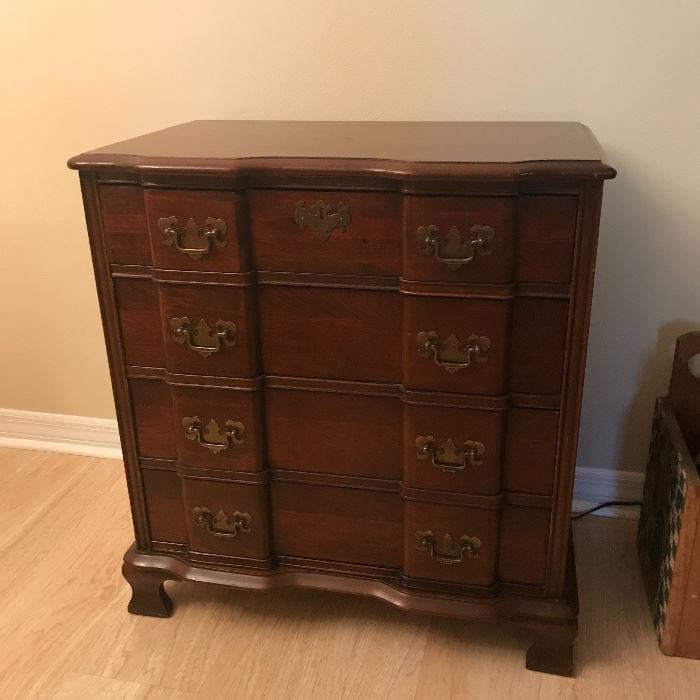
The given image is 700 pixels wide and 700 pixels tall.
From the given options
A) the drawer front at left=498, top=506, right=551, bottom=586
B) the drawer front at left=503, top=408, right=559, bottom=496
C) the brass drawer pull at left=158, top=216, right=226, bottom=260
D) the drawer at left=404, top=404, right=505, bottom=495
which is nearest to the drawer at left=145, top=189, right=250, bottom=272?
the brass drawer pull at left=158, top=216, right=226, bottom=260

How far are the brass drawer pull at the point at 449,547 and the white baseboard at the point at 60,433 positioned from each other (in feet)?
3.47

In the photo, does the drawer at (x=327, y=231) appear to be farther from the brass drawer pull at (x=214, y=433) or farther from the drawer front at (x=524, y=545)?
the drawer front at (x=524, y=545)

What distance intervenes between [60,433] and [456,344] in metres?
1.37

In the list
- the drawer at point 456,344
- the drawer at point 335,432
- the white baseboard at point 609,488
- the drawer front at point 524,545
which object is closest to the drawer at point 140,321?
the drawer at point 335,432

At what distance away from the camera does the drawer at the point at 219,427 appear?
1.34m

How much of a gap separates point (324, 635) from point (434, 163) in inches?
36.5

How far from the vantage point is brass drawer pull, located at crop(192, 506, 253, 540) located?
1.43 m

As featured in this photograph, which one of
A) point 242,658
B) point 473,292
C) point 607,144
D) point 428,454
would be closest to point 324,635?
point 242,658

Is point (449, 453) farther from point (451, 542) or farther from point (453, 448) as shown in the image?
point (451, 542)

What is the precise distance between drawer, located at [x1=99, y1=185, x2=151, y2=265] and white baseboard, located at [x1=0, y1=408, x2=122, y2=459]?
92cm

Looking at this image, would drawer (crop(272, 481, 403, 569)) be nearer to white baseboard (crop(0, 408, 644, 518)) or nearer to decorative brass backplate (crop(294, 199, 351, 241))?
decorative brass backplate (crop(294, 199, 351, 241))

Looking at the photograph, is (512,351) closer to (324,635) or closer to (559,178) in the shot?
(559,178)

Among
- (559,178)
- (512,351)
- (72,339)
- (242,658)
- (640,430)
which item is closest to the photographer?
(559,178)

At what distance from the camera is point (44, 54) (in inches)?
68.7
